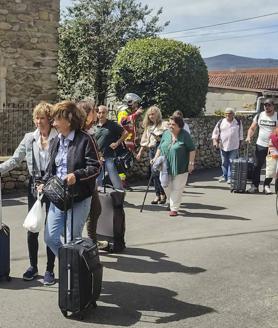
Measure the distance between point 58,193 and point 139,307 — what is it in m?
1.23

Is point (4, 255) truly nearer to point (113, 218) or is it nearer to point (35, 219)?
point (35, 219)

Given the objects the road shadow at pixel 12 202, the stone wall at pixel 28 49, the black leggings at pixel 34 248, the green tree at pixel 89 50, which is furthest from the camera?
the green tree at pixel 89 50

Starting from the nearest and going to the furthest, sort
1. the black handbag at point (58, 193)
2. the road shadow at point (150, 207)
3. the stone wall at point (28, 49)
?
the black handbag at point (58, 193) < the road shadow at point (150, 207) < the stone wall at point (28, 49)

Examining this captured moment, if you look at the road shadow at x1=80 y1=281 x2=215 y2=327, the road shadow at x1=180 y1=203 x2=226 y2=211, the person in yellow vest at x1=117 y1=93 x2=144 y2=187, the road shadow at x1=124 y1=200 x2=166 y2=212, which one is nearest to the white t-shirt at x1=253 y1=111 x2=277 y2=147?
the road shadow at x1=180 y1=203 x2=226 y2=211

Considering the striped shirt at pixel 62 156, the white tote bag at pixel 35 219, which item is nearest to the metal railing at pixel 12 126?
the white tote bag at pixel 35 219

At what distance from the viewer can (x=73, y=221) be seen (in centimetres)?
507

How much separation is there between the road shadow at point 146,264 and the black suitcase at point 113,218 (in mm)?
143

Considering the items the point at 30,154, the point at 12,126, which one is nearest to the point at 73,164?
the point at 30,154

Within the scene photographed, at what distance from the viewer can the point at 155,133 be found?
10156mm

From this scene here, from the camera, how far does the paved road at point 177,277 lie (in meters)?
4.79

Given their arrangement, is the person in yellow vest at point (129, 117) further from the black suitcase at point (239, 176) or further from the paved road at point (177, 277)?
the black suitcase at point (239, 176)

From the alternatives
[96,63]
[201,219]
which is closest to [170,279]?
[201,219]

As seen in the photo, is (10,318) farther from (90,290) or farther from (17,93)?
(17,93)

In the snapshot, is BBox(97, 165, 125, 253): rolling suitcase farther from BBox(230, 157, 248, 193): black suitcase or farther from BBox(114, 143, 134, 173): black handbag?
BBox(230, 157, 248, 193): black suitcase
